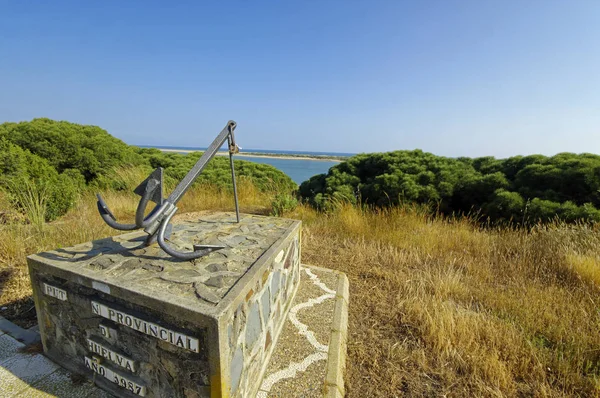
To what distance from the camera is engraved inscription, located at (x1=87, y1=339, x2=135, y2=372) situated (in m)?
1.57

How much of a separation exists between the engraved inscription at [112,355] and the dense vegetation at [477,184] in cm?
511

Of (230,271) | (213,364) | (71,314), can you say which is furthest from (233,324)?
(71,314)

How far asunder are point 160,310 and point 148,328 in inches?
5.5

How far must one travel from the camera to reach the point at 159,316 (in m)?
1.43

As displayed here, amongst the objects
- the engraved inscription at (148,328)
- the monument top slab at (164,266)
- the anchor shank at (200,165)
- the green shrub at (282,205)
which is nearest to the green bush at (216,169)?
the green shrub at (282,205)

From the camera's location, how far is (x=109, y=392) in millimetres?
1716

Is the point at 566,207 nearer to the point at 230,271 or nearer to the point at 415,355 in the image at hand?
the point at 415,355

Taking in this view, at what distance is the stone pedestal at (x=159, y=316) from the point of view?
136cm

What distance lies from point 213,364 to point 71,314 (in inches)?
45.0

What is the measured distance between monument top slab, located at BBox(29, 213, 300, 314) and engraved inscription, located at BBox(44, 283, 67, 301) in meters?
0.12

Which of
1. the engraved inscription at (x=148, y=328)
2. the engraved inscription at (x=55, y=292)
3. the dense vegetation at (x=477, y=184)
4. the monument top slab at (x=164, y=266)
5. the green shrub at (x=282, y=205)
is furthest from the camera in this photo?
the green shrub at (x=282, y=205)

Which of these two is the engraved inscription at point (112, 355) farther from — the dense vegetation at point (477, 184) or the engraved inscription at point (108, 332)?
the dense vegetation at point (477, 184)

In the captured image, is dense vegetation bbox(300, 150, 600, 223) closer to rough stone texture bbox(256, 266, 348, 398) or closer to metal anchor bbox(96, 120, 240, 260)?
rough stone texture bbox(256, 266, 348, 398)

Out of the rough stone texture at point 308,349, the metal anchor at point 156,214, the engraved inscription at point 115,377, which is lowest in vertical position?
the rough stone texture at point 308,349
